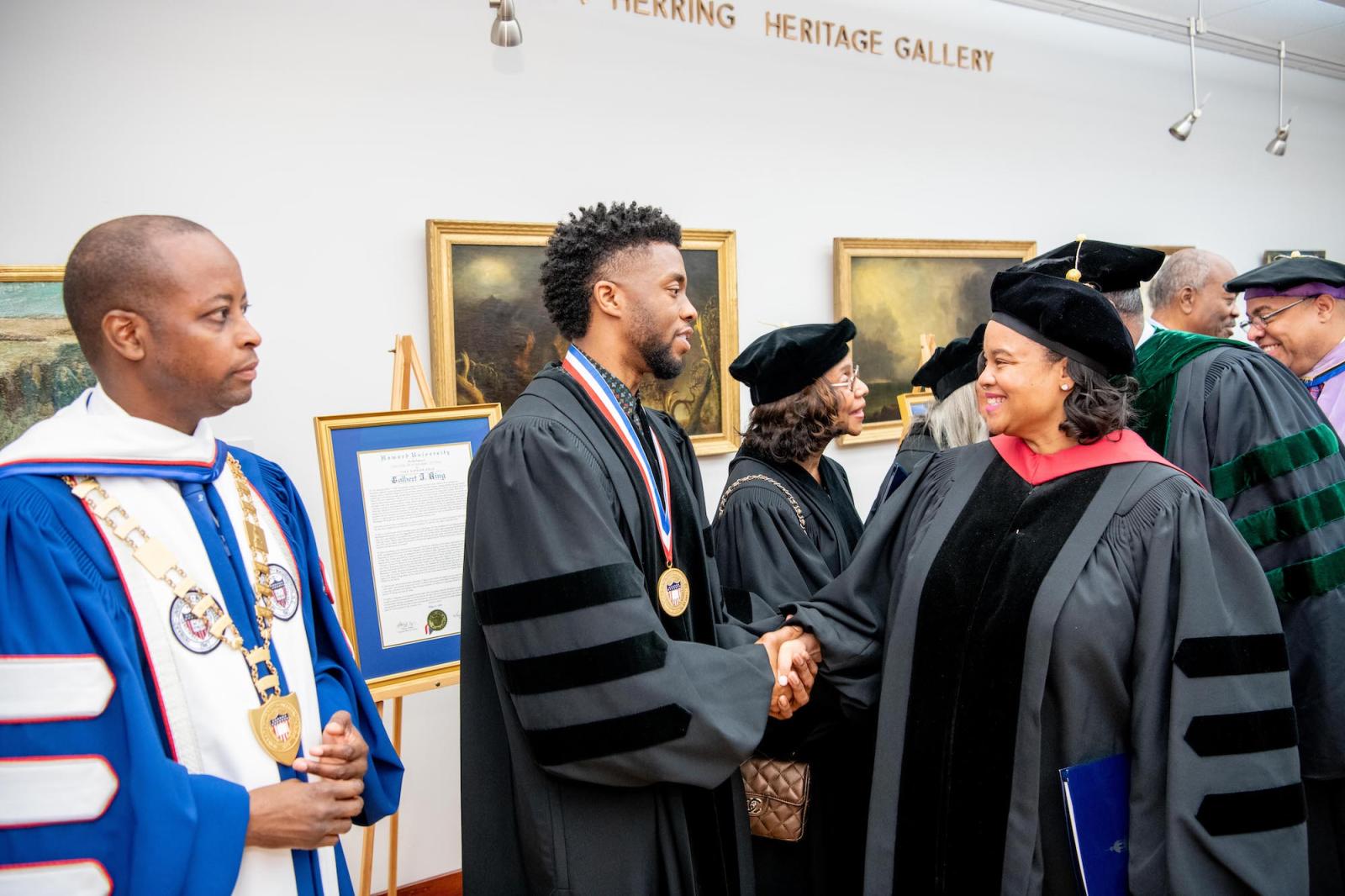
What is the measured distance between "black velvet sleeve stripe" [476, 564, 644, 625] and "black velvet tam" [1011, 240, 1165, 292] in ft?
4.26

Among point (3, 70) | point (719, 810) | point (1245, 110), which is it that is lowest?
point (719, 810)

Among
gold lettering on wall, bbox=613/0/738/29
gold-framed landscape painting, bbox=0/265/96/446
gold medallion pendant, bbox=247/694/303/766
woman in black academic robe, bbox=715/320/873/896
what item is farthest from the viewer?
gold lettering on wall, bbox=613/0/738/29

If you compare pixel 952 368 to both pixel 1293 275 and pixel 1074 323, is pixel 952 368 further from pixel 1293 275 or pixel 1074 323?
pixel 1074 323

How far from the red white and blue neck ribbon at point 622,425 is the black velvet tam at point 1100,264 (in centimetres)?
108

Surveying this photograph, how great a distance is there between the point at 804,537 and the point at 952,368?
45.1 inches

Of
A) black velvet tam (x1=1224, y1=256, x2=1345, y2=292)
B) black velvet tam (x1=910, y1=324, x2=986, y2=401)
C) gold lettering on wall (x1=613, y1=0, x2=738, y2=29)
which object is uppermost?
gold lettering on wall (x1=613, y1=0, x2=738, y2=29)

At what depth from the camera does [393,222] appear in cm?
428

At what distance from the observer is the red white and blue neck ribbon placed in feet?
7.86

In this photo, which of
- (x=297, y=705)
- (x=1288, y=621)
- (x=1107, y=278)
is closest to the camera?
(x=297, y=705)

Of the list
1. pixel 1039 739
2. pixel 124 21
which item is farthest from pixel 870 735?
pixel 124 21

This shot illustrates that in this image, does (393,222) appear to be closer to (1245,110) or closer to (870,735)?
(870,735)

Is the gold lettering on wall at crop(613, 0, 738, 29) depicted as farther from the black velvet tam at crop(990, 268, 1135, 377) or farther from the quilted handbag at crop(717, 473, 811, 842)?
the quilted handbag at crop(717, 473, 811, 842)

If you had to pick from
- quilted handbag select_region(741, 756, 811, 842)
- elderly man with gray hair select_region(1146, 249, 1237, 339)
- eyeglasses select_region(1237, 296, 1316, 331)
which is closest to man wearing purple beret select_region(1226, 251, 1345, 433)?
eyeglasses select_region(1237, 296, 1316, 331)

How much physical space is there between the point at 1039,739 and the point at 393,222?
11.2ft
